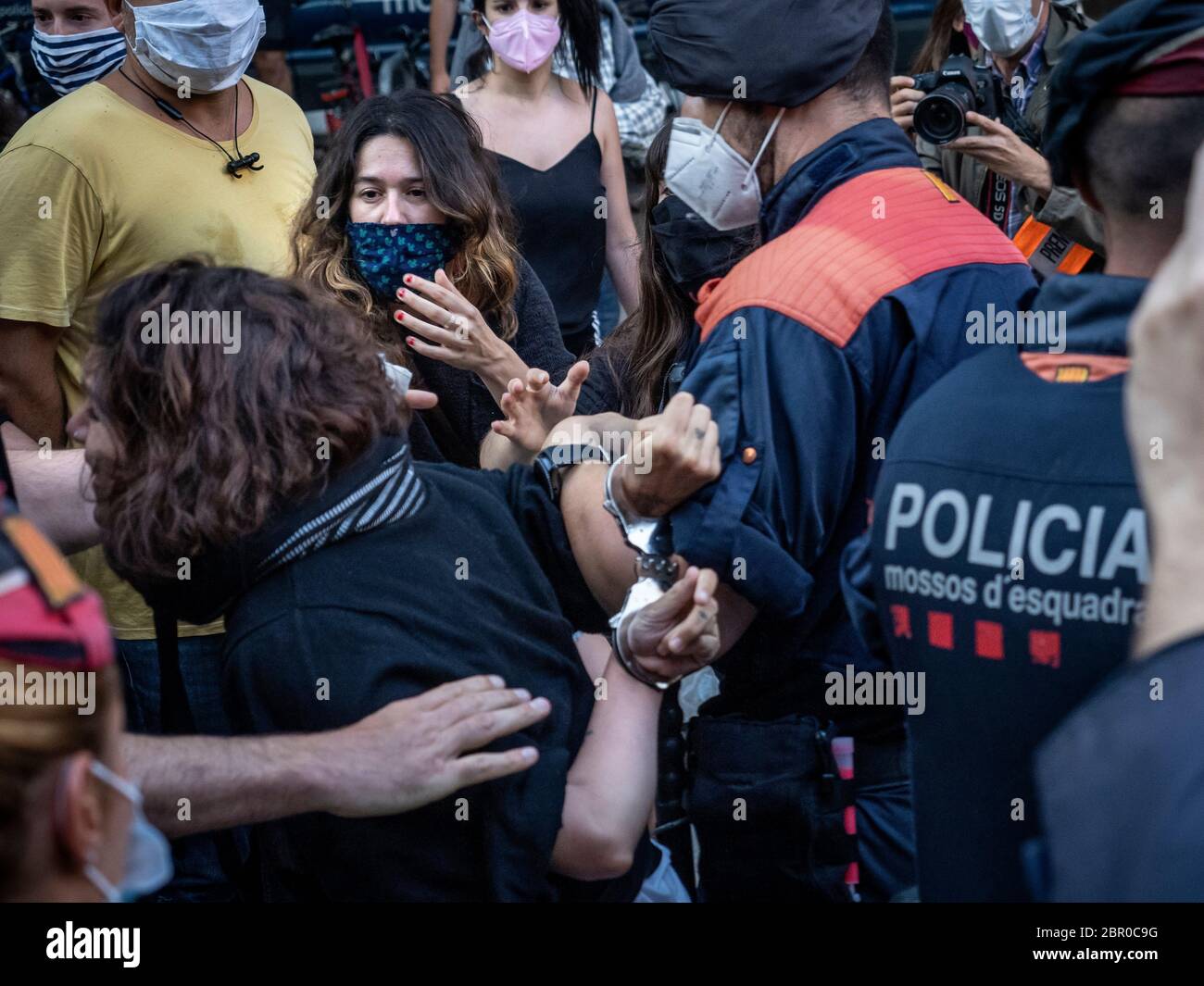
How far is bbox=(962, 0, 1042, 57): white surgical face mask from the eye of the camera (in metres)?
4.25

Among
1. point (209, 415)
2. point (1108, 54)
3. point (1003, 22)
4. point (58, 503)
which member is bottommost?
point (58, 503)

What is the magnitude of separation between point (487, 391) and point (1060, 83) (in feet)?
5.65

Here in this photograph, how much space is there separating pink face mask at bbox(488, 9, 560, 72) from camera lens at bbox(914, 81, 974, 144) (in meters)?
1.38

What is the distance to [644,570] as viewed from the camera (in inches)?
81.5

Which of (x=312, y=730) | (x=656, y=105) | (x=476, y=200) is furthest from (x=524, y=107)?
(x=312, y=730)

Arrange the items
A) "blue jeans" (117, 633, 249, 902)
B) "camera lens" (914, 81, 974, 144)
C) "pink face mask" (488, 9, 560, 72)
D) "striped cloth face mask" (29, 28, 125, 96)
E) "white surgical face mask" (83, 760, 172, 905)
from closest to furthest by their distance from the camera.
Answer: "white surgical face mask" (83, 760, 172, 905)
"blue jeans" (117, 633, 249, 902)
"striped cloth face mask" (29, 28, 125, 96)
"camera lens" (914, 81, 974, 144)
"pink face mask" (488, 9, 560, 72)

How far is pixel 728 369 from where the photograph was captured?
1979 mm

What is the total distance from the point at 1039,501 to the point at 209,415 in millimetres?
1120

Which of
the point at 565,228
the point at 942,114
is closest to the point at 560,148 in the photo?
the point at 565,228

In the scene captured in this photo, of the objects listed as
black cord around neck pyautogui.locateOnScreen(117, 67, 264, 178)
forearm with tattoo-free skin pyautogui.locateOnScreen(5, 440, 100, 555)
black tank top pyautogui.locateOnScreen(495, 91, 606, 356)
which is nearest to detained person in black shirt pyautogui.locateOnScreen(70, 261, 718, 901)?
forearm with tattoo-free skin pyautogui.locateOnScreen(5, 440, 100, 555)

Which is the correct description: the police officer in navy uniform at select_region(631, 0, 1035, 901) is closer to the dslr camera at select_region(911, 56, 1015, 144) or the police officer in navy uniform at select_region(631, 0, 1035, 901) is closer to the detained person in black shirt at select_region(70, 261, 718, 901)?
the detained person in black shirt at select_region(70, 261, 718, 901)

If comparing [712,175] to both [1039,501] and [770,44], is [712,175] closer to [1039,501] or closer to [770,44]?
[770,44]

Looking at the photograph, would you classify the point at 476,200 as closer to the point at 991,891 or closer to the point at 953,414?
the point at 953,414

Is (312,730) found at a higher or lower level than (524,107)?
lower
